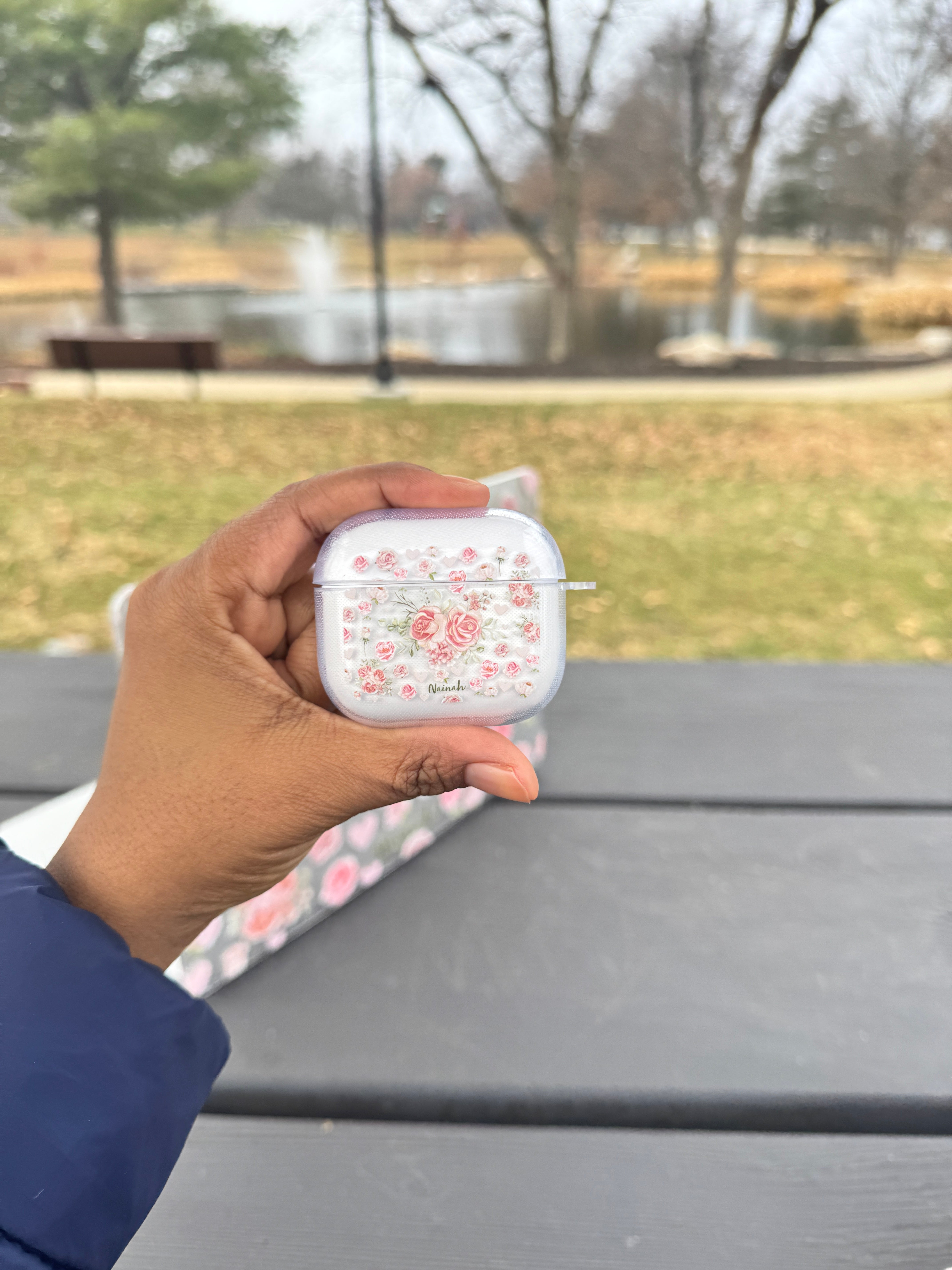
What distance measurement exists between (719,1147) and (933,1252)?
0.37 feet

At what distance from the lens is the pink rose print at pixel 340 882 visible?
64 centimetres

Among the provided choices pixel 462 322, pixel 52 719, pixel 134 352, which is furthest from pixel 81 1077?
pixel 462 322

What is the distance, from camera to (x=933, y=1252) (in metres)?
0.43

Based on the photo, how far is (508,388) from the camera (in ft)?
17.2

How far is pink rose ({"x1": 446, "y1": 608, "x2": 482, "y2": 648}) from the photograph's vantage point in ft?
1.53

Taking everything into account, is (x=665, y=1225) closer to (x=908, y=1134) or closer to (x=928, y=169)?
(x=908, y=1134)

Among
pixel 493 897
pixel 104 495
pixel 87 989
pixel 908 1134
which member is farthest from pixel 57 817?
pixel 104 495

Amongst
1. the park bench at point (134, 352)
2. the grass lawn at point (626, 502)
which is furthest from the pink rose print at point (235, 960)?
the park bench at point (134, 352)

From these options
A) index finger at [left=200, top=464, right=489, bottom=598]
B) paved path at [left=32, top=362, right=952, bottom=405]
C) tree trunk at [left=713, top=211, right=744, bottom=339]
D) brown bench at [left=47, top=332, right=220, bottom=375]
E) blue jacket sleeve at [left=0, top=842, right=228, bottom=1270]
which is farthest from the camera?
paved path at [left=32, top=362, right=952, bottom=405]

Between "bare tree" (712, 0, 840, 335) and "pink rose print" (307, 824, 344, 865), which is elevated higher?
"bare tree" (712, 0, 840, 335)

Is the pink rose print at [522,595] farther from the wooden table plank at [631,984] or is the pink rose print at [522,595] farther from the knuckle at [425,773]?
the wooden table plank at [631,984]

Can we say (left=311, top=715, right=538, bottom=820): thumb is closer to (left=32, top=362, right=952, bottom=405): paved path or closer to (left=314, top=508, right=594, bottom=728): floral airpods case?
(left=314, top=508, right=594, bottom=728): floral airpods case

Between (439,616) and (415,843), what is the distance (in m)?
0.31

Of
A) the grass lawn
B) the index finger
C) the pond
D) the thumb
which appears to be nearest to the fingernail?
the thumb
